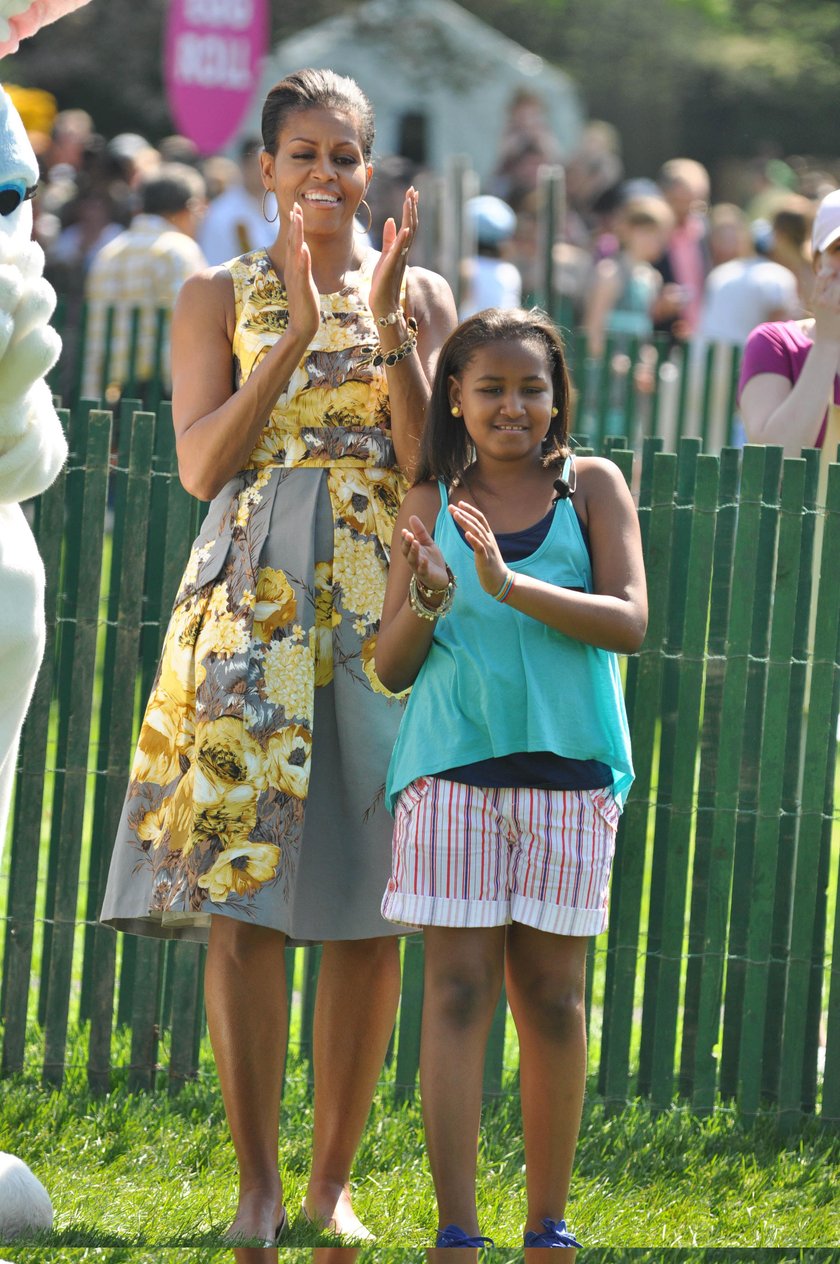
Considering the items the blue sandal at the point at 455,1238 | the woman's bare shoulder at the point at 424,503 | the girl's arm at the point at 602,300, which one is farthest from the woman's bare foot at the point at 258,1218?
the girl's arm at the point at 602,300

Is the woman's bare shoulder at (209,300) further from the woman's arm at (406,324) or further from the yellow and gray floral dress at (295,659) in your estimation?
the woman's arm at (406,324)

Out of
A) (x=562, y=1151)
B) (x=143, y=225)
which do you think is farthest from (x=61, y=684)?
(x=143, y=225)

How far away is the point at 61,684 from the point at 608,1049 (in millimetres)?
1664

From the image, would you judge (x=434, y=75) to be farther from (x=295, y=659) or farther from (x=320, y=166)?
(x=295, y=659)

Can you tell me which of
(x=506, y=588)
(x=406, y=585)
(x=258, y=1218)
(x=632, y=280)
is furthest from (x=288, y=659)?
(x=632, y=280)

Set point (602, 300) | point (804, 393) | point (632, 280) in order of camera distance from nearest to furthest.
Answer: point (804, 393)
point (602, 300)
point (632, 280)

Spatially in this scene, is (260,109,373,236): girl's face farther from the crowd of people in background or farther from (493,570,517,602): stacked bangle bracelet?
the crowd of people in background

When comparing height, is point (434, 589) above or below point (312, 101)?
below

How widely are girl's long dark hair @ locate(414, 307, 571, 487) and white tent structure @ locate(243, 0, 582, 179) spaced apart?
30851 millimetres

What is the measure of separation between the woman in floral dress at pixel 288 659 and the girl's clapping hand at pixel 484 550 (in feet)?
1.42

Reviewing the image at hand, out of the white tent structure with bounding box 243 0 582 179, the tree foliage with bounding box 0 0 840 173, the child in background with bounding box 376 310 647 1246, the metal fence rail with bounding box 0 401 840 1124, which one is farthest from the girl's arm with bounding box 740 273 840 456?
the tree foliage with bounding box 0 0 840 173

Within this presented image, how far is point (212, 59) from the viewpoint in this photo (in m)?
15.4

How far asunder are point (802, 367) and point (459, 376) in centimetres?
154

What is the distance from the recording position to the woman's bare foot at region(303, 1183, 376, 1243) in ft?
11.7
